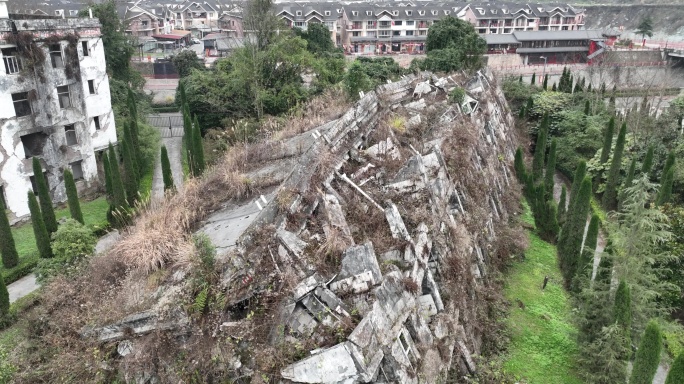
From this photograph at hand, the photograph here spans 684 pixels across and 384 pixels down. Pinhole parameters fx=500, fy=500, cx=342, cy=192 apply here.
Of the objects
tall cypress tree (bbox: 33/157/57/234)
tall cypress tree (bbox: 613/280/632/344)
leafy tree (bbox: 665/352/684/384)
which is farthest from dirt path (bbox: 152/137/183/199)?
leafy tree (bbox: 665/352/684/384)

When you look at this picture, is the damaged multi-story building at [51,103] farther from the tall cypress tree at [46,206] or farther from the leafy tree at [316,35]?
the leafy tree at [316,35]

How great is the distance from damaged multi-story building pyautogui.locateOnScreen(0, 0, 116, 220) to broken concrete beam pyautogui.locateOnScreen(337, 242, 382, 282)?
18446mm

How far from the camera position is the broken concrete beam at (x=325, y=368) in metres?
8.98

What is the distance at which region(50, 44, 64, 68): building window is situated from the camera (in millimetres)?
25134

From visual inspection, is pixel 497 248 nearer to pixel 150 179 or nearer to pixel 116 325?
pixel 116 325

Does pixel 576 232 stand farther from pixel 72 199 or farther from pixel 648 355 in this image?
pixel 72 199

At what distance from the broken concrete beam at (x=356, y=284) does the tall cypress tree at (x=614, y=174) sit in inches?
758

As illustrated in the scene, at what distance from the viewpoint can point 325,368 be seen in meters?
9.02

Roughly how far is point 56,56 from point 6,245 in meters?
11.2

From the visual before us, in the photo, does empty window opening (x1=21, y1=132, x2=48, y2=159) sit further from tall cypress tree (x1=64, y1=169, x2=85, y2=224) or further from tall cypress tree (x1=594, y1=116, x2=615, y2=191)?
tall cypress tree (x1=594, y1=116, x2=615, y2=191)

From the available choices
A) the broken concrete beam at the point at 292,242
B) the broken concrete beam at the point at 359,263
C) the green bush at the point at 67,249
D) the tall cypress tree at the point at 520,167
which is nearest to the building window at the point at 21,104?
the green bush at the point at 67,249

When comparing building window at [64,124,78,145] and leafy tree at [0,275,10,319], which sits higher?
building window at [64,124,78,145]

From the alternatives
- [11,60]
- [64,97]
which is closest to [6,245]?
[11,60]

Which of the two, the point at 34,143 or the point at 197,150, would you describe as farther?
the point at 197,150
